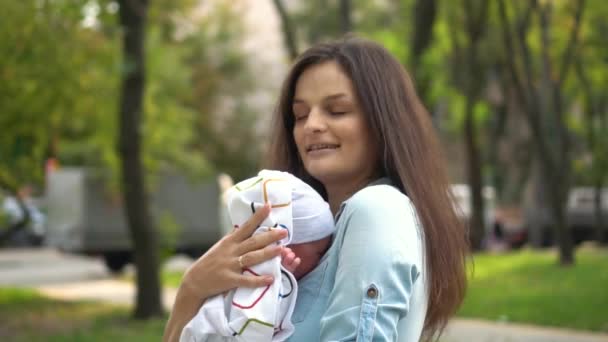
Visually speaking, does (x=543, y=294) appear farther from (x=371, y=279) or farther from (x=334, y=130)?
(x=371, y=279)

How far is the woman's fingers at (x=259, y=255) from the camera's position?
6.68ft

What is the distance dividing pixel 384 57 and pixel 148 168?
1258 centimetres

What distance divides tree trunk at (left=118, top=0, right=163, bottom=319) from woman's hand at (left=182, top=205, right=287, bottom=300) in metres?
7.94

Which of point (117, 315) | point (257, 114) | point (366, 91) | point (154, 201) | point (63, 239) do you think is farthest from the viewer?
point (257, 114)

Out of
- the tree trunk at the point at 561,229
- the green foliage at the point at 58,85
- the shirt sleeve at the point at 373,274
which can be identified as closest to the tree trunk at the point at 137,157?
the green foliage at the point at 58,85

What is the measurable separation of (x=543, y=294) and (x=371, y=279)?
33.5ft

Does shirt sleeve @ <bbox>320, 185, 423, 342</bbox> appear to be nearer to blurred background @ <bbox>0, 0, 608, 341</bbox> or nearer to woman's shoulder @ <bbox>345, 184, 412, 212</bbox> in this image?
woman's shoulder @ <bbox>345, 184, 412, 212</bbox>

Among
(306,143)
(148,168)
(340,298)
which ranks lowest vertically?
(148,168)

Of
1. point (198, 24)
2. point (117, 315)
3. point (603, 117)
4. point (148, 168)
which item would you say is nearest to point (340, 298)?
point (117, 315)

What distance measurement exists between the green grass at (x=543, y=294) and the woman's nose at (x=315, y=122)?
6.77 m

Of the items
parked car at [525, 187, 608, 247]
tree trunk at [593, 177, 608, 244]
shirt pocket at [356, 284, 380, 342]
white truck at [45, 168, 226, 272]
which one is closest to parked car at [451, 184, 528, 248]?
parked car at [525, 187, 608, 247]

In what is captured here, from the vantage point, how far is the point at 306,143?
7.57ft

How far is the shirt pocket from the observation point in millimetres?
1853

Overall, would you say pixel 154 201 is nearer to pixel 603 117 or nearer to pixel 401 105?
pixel 603 117
